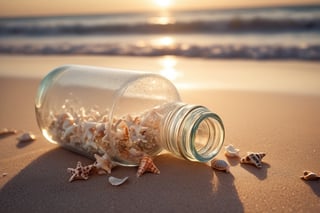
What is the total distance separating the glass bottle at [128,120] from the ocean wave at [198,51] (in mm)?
3870

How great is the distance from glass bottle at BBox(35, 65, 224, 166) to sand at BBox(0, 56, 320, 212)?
0.36ft

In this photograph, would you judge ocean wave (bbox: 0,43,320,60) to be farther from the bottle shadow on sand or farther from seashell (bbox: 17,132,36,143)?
the bottle shadow on sand

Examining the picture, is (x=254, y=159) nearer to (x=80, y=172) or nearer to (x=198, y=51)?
(x=80, y=172)

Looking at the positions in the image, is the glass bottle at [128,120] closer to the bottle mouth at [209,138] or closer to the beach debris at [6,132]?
the bottle mouth at [209,138]

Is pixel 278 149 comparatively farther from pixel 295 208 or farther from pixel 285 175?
pixel 295 208

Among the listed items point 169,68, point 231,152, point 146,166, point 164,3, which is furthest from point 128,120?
point 164,3

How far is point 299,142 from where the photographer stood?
6.89ft

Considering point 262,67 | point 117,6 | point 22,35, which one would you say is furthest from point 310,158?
point 117,6

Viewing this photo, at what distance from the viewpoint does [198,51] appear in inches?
239

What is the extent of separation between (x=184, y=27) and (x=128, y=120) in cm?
917

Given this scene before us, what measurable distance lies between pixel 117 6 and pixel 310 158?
1530 centimetres

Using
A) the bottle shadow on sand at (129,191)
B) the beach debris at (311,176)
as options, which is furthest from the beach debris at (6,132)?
the beach debris at (311,176)

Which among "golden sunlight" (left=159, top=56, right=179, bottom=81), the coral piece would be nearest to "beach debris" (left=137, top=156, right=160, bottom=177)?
the coral piece

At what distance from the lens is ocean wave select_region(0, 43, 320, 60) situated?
545 cm
